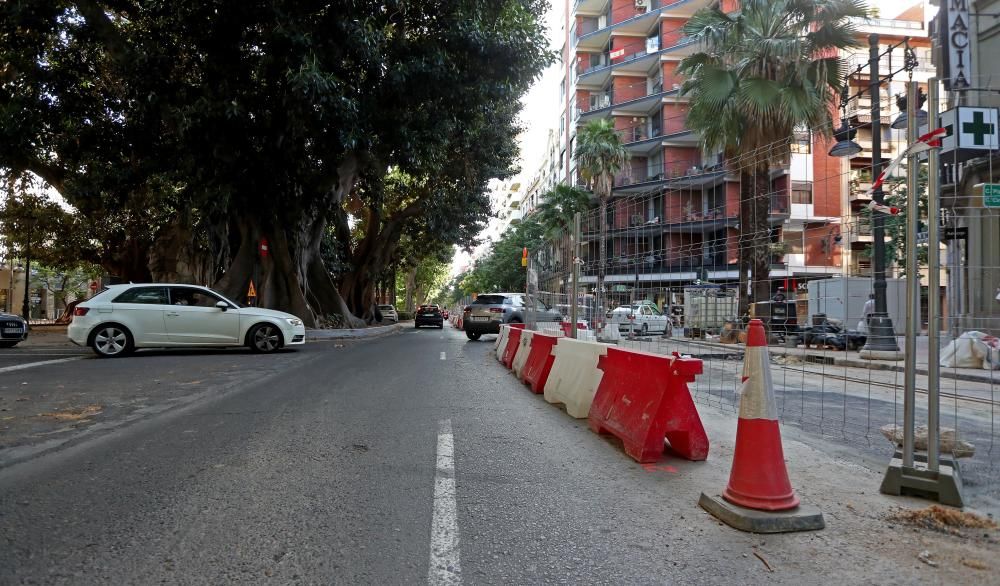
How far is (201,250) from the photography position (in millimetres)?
26328

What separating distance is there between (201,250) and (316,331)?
31.6 ft

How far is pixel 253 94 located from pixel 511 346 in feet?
29.6

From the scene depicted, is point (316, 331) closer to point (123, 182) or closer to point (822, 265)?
point (123, 182)

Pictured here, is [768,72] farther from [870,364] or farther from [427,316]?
[427,316]

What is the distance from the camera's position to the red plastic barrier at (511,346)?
443 inches

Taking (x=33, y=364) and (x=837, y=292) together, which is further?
(x=33, y=364)

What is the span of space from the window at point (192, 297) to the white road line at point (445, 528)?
9.91m

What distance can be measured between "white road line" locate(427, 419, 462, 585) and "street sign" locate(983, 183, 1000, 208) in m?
4.29

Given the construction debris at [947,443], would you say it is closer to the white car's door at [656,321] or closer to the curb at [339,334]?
the white car's door at [656,321]

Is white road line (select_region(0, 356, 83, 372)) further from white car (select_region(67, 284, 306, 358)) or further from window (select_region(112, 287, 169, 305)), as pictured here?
window (select_region(112, 287, 169, 305))

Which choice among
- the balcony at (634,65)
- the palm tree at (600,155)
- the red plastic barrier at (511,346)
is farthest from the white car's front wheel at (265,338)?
the balcony at (634,65)

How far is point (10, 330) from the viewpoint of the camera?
47.6ft

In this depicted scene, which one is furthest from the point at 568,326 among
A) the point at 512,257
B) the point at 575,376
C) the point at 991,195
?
the point at 512,257

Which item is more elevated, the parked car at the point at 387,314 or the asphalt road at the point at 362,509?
the parked car at the point at 387,314
